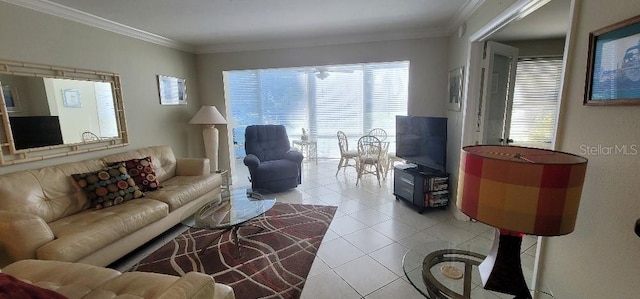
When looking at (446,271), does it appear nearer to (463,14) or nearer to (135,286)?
(135,286)

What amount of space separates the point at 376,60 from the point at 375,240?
8.85 ft

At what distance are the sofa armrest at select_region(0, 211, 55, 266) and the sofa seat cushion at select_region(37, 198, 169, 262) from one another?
0.06m

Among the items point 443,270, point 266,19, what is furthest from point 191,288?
point 266,19

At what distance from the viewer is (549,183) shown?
81cm

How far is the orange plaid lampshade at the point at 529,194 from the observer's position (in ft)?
2.65

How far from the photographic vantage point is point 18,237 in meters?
1.78

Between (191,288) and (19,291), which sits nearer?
(19,291)

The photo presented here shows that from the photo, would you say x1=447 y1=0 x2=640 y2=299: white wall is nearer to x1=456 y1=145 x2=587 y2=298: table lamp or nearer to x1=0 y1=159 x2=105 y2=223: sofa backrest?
x1=456 y1=145 x2=587 y2=298: table lamp

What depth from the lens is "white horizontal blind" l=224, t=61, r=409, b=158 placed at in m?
6.25

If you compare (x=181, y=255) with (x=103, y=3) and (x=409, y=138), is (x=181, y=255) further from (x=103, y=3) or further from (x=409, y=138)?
(x=409, y=138)

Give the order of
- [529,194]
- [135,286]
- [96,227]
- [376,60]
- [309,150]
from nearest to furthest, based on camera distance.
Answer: [529,194], [135,286], [96,227], [376,60], [309,150]

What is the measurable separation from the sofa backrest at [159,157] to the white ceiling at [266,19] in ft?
4.89

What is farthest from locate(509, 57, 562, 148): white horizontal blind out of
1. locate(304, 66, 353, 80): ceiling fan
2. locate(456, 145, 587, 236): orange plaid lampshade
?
locate(456, 145, 587, 236): orange plaid lampshade

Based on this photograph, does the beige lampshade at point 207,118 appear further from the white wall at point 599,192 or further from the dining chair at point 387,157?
the white wall at point 599,192
